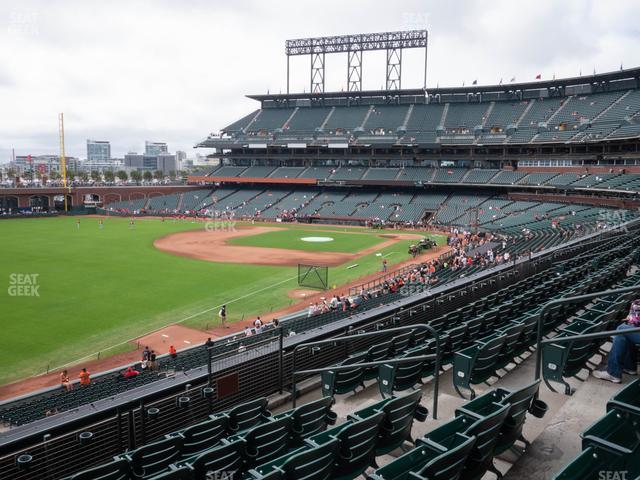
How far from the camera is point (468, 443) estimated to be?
4.79 metres

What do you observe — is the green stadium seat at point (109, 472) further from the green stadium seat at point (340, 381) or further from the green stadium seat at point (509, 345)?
the green stadium seat at point (509, 345)

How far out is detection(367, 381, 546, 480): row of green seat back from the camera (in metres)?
4.69

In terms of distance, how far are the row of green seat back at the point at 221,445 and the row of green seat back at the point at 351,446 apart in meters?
0.68

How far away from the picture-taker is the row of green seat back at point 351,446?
5035mm

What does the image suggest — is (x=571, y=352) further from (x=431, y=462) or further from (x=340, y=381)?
(x=431, y=462)

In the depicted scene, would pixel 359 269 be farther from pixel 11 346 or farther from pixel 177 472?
pixel 177 472

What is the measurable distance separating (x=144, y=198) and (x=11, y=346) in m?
72.9

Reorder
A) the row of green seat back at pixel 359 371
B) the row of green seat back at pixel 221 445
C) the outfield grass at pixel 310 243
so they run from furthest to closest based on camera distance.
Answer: the outfield grass at pixel 310 243 → the row of green seat back at pixel 359 371 → the row of green seat back at pixel 221 445

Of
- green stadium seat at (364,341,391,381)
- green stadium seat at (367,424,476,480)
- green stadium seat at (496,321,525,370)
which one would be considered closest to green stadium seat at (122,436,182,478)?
green stadium seat at (367,424,476,480)

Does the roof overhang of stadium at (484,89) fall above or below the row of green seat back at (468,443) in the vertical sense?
above

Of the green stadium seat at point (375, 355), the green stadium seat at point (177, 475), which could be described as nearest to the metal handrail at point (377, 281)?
the green stadium seat at point (375, 355)

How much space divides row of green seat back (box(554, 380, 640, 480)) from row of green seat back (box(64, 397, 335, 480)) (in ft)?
11.9

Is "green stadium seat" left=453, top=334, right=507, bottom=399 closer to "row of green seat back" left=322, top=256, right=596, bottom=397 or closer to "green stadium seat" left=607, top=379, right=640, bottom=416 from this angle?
"row of green seat back" left=322, top=256, right=596, bottom=397

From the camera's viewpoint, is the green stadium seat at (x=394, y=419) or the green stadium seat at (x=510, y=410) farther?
the green stadium seat at (x=394, y=419)
